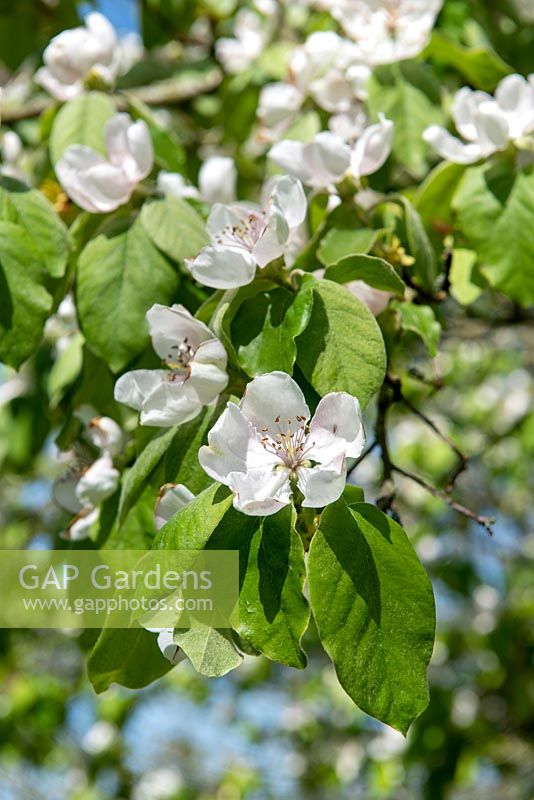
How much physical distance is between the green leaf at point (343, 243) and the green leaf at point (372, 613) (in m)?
0.33

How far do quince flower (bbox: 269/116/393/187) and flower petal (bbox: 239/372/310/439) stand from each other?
37 centimetres

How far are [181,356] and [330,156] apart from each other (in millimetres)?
311

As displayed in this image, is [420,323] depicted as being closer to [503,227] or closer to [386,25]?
[503,227]

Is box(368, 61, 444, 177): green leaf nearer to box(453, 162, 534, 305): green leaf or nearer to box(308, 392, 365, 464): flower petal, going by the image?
box(453, 162, 534, 305): green leaf

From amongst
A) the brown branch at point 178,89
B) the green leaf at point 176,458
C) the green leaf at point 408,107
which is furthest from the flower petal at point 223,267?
the brown branch at point 178,89

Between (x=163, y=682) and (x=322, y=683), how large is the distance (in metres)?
0.67

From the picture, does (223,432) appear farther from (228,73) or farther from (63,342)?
(228,73)

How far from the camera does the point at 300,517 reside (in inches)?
27.4

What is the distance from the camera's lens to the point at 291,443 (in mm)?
686

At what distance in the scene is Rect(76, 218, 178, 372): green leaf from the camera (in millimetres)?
894

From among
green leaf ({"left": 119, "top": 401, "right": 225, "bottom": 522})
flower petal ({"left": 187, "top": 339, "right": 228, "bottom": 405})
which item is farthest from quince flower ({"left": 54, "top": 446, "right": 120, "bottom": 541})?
flower petal ({"left": 187, "top": 339, "right": 228, "bottom": 405})

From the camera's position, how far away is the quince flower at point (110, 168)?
3.16ft

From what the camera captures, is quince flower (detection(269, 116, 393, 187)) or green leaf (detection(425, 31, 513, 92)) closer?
quince flower (detection(269, 116, 393, 187))

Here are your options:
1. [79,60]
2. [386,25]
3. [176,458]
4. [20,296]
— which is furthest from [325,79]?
[176,458]
